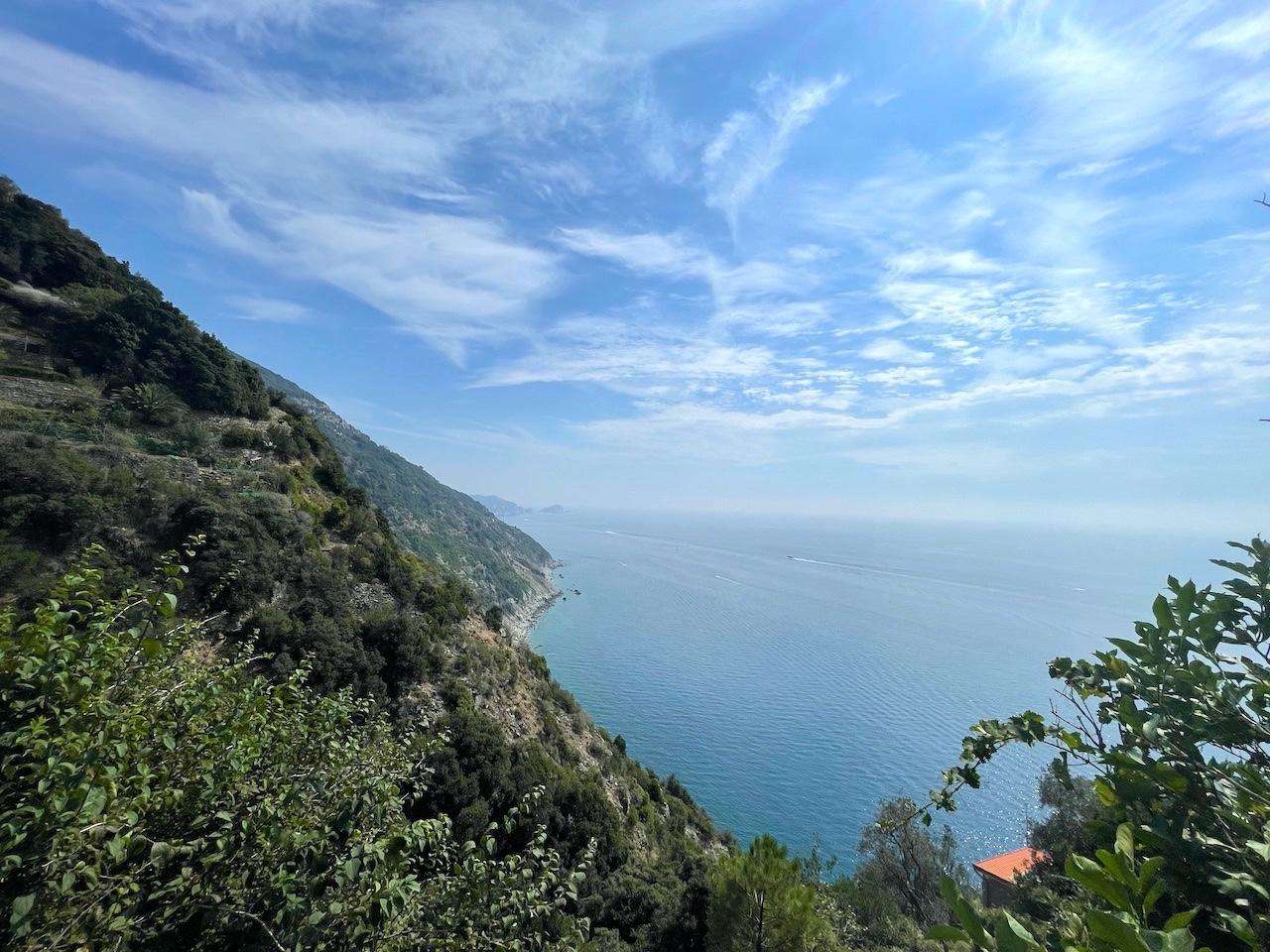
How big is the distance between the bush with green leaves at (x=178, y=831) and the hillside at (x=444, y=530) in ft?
256

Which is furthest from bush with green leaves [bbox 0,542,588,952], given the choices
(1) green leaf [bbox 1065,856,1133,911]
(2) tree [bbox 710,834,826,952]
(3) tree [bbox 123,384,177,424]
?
(3) tree [bbox 123,384,177,424]

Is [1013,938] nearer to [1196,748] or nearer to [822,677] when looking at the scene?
[1196,748]

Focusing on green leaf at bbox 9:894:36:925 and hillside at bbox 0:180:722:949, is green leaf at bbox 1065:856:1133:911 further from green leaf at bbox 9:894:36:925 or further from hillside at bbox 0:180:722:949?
hillside at bbox 0:180:722:949

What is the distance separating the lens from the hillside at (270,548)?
1980 centimetres

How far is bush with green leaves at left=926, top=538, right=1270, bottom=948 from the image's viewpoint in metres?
2.10

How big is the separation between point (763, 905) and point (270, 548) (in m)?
24.7

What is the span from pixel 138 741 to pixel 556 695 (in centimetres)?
3087

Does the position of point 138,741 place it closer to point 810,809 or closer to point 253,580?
point 253,580

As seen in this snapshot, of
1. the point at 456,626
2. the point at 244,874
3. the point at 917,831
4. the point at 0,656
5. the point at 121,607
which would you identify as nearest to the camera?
the point at 0,656

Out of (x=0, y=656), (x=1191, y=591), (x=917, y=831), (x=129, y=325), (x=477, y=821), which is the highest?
(x=129, y=325)

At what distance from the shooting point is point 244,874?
3592 millimetres

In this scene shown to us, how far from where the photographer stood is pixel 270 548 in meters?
23.9

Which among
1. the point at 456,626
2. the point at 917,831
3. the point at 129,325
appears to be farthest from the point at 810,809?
the point at 129,325

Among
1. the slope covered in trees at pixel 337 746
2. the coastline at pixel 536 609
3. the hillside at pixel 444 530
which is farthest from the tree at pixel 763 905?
the hillside at pixel 444 530
